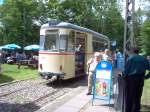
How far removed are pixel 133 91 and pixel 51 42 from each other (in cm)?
1055

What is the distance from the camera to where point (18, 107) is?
1332 cm

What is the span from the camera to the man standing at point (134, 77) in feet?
35.7

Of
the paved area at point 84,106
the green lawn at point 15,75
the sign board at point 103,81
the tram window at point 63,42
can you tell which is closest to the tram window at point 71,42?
the tram window at point 63,42

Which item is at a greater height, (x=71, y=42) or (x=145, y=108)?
(x=71, y=42)

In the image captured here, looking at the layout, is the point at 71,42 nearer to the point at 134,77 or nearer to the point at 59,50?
the point at 59,50

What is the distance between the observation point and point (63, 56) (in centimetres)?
2039

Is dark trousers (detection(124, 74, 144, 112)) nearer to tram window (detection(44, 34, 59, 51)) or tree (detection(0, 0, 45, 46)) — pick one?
tram window (detection(44, 34, 59, 51))

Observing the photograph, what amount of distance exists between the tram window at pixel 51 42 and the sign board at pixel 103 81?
772 centimetres

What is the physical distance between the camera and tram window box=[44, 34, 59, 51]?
20.7 meters

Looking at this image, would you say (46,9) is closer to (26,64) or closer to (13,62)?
(13,62)

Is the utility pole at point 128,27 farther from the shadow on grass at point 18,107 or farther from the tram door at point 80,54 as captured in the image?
the tram door at point 80,54

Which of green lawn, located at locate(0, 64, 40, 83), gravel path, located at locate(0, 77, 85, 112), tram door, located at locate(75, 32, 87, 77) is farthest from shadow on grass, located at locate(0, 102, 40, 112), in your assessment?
green lawn, located at locate(0, 64, 40, 83)

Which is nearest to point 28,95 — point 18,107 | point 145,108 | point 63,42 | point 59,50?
point 18,107

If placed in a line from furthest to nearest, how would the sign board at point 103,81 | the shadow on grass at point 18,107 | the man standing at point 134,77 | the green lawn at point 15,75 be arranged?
the green lawn at point 15,75 < the sign board at point 103,81 < the shadow on grass at point 18,107 < the man standing at point 134,77
